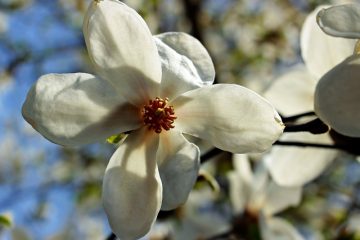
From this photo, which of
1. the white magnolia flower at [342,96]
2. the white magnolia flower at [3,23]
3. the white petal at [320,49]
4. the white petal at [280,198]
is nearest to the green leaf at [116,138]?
the white magnolia flower at [342,96]

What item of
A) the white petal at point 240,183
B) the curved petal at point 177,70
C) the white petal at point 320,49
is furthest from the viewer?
the white petal at point 240,183

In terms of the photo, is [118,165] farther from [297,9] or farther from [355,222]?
[297,9]

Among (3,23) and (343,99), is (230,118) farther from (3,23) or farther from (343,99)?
(3,23)

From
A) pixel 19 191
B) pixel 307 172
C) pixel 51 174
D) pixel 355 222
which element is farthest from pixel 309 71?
pixel 51 174

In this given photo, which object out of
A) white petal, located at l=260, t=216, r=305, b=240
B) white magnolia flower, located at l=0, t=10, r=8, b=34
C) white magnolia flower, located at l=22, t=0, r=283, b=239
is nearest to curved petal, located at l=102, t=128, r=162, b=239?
white magnolia flower, located at l=22, t=0, r=283, b=239

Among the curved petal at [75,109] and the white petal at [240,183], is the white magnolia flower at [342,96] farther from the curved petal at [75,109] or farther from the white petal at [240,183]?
the white petal at [240,183]
